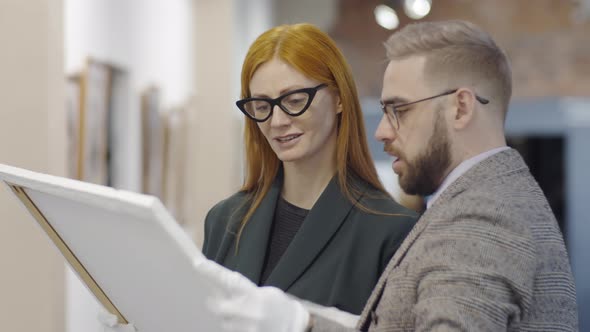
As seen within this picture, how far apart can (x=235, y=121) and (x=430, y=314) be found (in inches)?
272

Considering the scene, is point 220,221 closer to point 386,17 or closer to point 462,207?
point 462,207

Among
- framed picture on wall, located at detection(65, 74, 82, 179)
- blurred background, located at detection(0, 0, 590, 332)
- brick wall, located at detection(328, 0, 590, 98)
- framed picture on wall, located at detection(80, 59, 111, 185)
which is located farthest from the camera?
brick wall, located at detection(328, 0, 590, 98)

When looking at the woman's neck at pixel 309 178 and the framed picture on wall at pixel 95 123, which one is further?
the framed picture on wall at pixel 95 123

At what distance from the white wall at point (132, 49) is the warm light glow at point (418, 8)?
3.29m

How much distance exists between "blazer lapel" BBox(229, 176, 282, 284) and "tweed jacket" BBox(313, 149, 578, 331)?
637 mm

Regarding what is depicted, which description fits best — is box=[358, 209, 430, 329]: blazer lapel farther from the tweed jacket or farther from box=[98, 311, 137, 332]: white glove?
box=[98, 311, 137, 332]: white glove

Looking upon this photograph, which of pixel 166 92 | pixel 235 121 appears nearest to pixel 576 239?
pixel 235 121

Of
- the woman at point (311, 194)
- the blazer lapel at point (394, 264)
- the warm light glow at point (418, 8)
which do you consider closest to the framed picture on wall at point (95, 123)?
the woman at point (311, 194)

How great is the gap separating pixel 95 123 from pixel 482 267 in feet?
12.5

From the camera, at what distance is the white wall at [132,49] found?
4.59 meters

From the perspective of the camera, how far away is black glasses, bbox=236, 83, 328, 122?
2445 millimetres

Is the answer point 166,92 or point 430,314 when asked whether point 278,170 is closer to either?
point 430,314

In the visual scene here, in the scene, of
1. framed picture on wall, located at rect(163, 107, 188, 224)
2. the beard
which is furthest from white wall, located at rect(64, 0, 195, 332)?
the beard

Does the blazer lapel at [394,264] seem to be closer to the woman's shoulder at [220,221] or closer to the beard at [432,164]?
the beard at [432,164]
